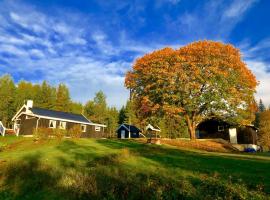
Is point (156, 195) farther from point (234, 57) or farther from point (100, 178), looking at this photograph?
point (234, 57)

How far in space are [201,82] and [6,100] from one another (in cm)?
6562

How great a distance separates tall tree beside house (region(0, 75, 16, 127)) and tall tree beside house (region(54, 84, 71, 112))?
14.2 m

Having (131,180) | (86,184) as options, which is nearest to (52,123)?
(86,184)

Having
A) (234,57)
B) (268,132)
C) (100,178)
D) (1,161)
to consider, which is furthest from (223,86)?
(268,132)

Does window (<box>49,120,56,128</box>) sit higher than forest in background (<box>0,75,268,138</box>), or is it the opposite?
forest in background (<box>0,75,268,138</box>)

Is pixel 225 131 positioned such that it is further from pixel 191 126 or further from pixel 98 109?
pixel 98 109

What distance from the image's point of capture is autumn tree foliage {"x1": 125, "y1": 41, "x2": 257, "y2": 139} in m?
34.0

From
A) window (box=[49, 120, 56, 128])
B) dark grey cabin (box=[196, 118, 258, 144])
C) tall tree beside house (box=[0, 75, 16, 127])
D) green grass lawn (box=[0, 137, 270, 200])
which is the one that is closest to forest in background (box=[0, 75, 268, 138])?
tall tree beside house (box=[0, 75, 16, 127])

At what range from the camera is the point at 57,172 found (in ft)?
47.5

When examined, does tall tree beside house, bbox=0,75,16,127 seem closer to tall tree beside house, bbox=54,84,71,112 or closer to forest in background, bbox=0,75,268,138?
forest in background, bbox=0,75,268,138

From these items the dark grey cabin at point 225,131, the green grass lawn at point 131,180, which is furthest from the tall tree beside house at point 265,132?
the green grass lawn at point 131,180

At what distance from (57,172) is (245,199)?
33.8 feet

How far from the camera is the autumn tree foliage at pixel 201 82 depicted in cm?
3397

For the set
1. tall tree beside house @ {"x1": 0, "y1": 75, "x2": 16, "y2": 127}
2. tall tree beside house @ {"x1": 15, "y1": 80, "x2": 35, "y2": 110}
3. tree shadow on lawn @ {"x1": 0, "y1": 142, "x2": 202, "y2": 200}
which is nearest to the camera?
tree shadow on lawn @ {"x1": 0, "y1": 142, "x2": 202, "y2": 200}
